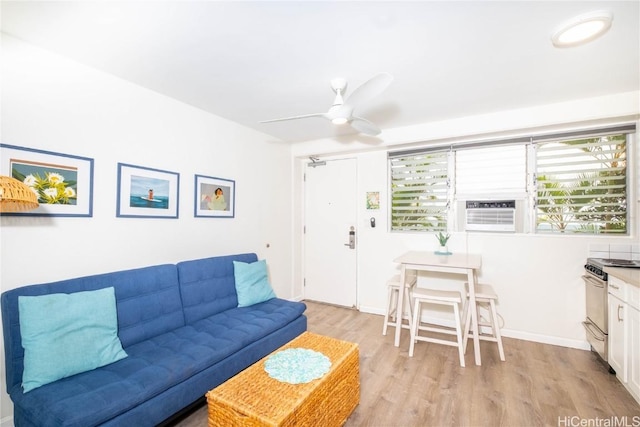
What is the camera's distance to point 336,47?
1.82 meters

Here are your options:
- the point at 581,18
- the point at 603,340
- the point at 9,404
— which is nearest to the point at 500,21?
the point at 581,18

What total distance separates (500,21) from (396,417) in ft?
8.21

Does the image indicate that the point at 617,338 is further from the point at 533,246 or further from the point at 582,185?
the point at 582,185

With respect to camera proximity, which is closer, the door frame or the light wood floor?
the light wood floor

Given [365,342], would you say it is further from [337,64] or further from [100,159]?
[100,159]

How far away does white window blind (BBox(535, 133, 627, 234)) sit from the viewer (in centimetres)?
276

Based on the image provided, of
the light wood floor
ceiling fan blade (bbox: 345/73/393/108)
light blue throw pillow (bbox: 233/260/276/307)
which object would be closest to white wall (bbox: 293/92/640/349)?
the light wood floor

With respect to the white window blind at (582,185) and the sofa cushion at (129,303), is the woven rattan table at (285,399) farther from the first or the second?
the white window blind at (582,185)

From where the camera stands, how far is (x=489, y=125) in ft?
9.67

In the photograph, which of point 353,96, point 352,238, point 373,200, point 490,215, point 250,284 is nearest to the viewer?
point 353,96

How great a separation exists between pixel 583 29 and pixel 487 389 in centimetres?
248

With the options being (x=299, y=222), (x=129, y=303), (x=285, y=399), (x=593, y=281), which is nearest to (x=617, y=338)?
(x=593, y=281)

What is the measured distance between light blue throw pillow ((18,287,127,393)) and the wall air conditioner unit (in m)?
3.47

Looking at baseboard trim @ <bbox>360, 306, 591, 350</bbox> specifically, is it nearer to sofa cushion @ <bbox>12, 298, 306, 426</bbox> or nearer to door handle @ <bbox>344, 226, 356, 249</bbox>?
door handle @ <bbox>344, 226, 356, 249</bbox>
